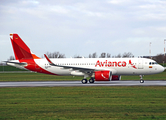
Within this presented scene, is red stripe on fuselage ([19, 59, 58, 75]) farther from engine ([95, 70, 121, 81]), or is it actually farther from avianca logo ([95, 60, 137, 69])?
engine ([95, 70, 121, 81])

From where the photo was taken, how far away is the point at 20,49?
42688 mm

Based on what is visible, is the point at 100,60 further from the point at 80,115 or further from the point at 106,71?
the point at 80,115

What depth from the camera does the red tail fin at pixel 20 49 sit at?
1671 inches

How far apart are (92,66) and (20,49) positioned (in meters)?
12.2

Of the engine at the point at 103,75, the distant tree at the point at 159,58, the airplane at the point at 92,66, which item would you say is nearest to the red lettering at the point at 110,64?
the airplane at the point at 92,66

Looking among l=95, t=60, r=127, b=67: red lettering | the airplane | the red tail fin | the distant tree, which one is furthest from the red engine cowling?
the distant tree

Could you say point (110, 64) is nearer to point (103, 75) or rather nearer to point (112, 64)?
point (112, 64)

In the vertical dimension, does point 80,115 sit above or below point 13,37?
below

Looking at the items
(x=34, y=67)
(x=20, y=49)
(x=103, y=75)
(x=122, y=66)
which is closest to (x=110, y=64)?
(x=122, y=66)

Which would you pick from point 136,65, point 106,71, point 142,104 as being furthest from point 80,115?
point 136,65

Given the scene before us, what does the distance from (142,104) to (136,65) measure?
72.2 feet

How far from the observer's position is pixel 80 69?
127 ft

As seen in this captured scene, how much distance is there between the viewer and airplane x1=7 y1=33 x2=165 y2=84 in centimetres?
3856

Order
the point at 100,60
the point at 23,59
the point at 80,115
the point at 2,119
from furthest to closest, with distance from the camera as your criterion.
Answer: the point at 23,59 < the point at 100,60 < the point at 80,115 < the point at 2,119
